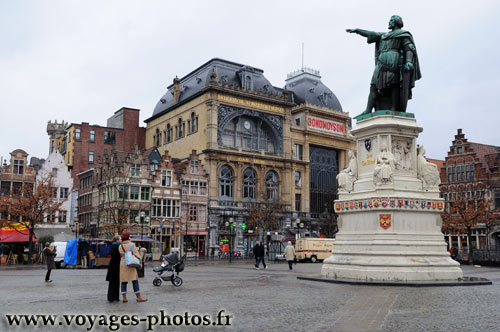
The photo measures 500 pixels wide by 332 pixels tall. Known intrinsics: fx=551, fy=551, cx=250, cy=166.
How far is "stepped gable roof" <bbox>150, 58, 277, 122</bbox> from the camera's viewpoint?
236 ft

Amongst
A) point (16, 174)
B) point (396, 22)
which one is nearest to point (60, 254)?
point (16, 174)

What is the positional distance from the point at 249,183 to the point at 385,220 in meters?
52.9

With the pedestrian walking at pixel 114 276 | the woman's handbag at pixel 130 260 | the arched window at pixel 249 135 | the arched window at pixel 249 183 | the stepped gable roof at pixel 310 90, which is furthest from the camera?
the stepped gable roof at pixel 310 90

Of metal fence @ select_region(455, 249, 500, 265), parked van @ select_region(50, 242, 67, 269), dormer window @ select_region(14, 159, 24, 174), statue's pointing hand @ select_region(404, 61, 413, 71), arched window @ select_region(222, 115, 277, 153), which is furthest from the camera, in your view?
arched window @ select_region(222, 115, 277, 153)

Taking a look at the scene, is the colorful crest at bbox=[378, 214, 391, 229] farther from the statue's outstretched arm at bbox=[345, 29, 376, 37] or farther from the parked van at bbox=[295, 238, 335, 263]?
the parked van at bbox=[295, 238, 335, 263]

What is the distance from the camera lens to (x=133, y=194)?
60625 mm

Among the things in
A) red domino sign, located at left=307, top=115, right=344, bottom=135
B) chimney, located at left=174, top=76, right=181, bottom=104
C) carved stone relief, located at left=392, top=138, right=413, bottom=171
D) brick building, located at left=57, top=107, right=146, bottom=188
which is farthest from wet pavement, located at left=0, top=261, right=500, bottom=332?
brick building, located at left=57, top=107, right=146, bottom=188

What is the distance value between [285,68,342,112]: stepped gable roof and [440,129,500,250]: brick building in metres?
21.5

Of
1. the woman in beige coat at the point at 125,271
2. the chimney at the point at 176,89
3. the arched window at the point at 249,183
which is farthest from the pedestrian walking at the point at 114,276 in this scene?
the chimney at the point at 176,89

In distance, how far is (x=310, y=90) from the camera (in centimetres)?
8269

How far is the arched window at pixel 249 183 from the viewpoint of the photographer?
2778 inches

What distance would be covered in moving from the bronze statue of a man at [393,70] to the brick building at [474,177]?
42120mm

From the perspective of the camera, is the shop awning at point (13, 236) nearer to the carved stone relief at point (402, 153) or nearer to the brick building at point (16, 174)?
the brick building at point (16, 174)

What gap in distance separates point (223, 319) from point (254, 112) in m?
61.8
